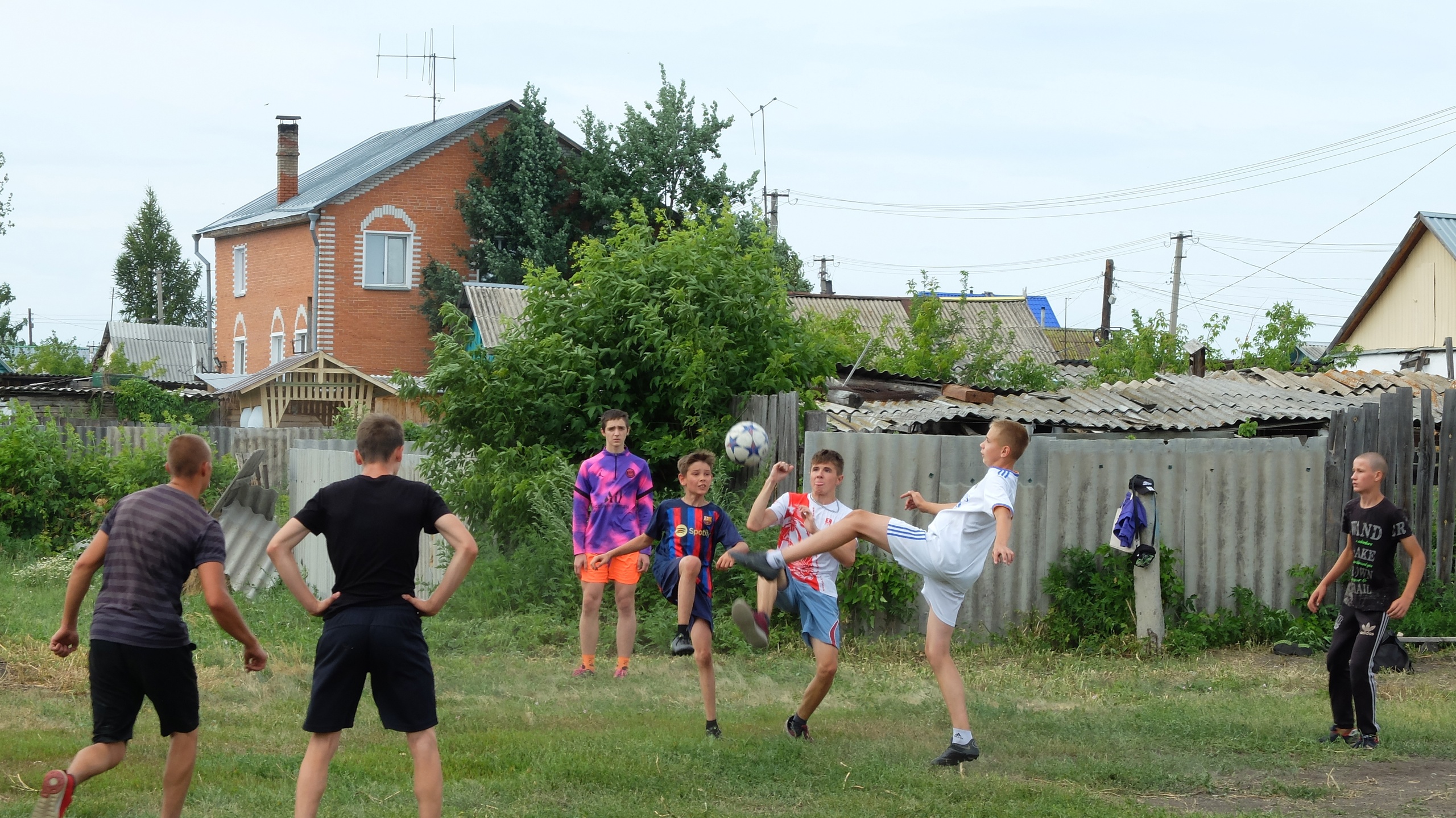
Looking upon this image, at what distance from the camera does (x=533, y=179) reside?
39.5 metres

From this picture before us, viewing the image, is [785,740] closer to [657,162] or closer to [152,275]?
[657,162]

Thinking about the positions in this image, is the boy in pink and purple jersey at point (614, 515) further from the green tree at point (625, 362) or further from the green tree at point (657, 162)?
the green tree at point (657, 162)

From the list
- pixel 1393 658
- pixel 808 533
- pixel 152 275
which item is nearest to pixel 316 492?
pixel 808 533

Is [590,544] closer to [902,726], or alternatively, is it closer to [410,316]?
[902,726]

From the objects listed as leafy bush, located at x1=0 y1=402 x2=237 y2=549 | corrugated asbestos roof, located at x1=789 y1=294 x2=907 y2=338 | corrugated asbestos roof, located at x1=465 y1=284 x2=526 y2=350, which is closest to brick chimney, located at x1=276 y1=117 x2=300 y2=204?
corrugated asbestos roof, located at x1=465 y1=284 x2=526 y2=350

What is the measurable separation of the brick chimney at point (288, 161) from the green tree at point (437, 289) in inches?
298

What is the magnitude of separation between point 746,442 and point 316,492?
191 inches

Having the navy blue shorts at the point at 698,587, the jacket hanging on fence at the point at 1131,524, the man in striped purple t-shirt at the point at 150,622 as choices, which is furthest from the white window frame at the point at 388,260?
the man in striped purple t-shirt at the point at 150,622

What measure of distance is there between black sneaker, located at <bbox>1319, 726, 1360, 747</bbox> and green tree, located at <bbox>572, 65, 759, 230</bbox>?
109 feet

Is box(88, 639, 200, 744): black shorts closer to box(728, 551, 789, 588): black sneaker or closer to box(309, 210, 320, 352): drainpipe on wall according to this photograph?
box(728, 551, 789, 588): black sneaker

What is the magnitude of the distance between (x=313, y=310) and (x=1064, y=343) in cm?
2802

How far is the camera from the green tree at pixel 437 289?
39.5 metres

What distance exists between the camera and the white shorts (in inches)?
263

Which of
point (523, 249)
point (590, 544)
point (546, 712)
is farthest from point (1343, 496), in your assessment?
point (523, 249)
